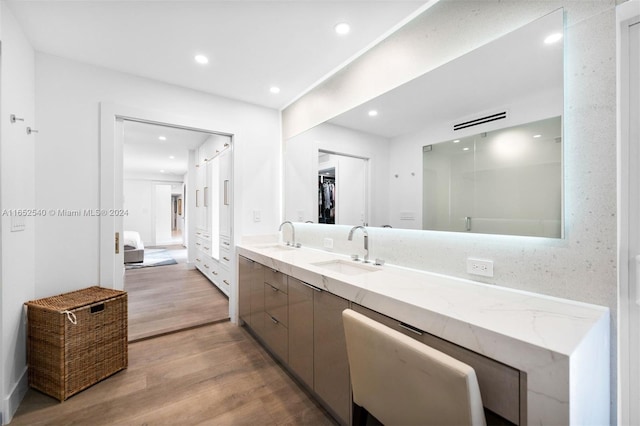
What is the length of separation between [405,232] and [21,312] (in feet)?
9.04

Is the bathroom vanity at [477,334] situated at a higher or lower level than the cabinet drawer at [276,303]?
higher

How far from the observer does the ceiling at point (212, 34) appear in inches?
65.1

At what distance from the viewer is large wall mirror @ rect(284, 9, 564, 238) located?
46.7 inches

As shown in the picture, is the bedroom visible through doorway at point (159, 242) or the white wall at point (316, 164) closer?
the white wall at point (316, 164)

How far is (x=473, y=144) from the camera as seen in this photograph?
1450mm

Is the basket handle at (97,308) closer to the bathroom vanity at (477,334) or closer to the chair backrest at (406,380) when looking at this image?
the bathroom vanity at (477,334)

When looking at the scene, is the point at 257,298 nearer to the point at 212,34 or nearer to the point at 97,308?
the point at 97,308

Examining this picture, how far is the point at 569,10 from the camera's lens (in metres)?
1.12

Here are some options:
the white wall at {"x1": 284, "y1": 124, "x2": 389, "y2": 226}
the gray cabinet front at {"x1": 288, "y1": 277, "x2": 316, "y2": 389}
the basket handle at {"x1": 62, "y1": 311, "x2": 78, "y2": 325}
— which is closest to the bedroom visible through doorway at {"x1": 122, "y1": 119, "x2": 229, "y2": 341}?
the basket handle at {"x1": 62, "y1": 311, "x2": 78, "y2": 325}

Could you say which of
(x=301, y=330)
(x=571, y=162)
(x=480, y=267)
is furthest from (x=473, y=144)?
(x=301, y=330)

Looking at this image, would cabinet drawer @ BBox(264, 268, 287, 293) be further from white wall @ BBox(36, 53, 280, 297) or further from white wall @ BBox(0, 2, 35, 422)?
white wall @ BBox(0, 2, 35, 422)

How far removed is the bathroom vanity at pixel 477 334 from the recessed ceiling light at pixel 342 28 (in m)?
1.69

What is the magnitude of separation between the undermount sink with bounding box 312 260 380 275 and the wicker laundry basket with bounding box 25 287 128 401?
1.65m

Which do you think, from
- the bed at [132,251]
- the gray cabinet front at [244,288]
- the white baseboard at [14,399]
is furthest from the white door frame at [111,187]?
the bed at [132,251]
